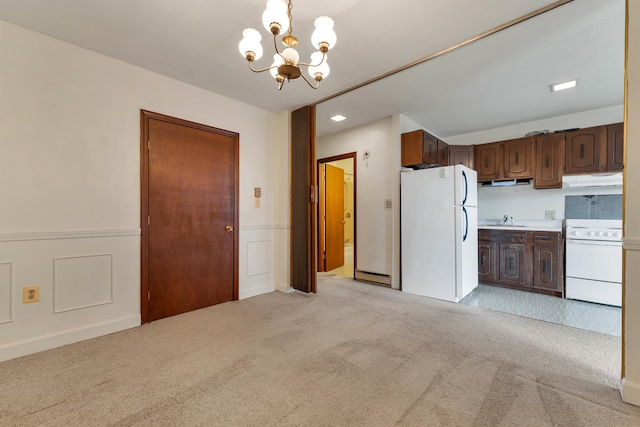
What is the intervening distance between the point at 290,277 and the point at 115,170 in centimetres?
240

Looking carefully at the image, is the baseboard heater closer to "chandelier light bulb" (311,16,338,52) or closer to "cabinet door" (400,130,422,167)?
"cabinet door" (400,130,422,167)

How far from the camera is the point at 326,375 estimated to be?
1866mm

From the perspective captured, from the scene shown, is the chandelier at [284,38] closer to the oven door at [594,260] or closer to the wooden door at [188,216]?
the wooden door at [188,216]

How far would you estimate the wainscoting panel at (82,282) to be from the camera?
2.32 m

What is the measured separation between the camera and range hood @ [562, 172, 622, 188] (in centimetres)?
353

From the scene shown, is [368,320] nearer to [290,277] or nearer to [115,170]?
[290,277]

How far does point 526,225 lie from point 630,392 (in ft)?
9.75

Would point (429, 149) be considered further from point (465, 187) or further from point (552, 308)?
point (552, 308)

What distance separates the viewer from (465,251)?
11.5 feet

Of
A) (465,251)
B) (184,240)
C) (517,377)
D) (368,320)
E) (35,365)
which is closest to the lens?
(517,377)

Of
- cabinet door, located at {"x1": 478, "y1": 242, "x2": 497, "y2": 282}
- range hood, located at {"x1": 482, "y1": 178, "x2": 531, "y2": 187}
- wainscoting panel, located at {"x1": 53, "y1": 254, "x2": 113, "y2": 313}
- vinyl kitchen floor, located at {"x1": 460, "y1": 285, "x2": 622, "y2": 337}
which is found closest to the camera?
wainscoting panel, located at {"x1": 53, "y1": 254, "x2": 113, "y2": 313}

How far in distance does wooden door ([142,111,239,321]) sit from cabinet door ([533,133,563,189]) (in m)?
4.32

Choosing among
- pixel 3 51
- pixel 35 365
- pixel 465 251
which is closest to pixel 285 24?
pixel 3 51

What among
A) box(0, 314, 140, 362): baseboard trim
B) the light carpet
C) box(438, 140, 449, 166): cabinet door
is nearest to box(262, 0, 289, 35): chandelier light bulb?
the light carpet
